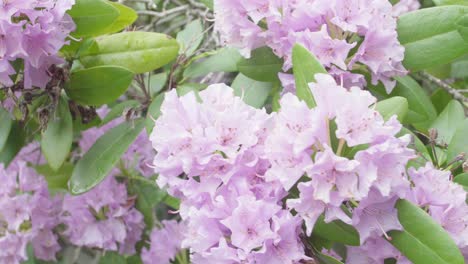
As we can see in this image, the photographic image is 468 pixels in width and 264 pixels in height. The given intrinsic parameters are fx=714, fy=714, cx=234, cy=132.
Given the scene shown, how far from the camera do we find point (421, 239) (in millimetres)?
1258

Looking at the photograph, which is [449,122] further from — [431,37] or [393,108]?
[393,108]

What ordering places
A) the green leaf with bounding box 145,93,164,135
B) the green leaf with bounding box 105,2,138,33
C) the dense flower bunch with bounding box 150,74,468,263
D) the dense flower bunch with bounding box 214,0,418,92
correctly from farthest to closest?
the green leaf with bounding box 105,2,138,33 < the green leaf with bounding box 145,93,164,135 < the dense flower bunch with bounding box 214,0,418,92 < the dense flower bunch with bounding box 150,74,468,263

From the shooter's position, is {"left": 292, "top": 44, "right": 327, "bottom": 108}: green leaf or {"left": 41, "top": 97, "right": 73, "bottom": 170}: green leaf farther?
{"left": 41, "top": 97, "right": 73, "bottom": 170}: green leaf

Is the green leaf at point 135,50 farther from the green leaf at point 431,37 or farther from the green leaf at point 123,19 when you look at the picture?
the green leaf at point 431,37

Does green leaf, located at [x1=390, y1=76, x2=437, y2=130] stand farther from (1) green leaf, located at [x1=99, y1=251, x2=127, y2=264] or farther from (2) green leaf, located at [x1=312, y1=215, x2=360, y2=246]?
(1) green leaf, located at [x1=99, y1=251, x2=127, y2=264]

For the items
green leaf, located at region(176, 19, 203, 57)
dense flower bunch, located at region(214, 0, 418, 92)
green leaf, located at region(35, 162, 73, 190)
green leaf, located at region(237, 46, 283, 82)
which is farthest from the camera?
green leaf, located at region(35, 162, 73, 190)

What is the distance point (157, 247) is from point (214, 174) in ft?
3.39

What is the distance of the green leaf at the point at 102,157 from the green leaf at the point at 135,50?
0.20 metres

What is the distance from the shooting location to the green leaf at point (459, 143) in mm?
1633

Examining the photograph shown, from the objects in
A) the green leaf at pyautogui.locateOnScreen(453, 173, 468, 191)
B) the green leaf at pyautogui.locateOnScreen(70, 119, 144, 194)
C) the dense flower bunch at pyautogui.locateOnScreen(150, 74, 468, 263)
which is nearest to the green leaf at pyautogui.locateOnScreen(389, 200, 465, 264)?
the dense flower bunch at pyautogui.locateOnScreen(150, 74, 468, 263)

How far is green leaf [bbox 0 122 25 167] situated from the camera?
1995 mm

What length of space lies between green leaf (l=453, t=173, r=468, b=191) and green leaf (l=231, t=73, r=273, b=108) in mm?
502

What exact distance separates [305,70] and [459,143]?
49cm

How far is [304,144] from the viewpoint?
46.3 inches
